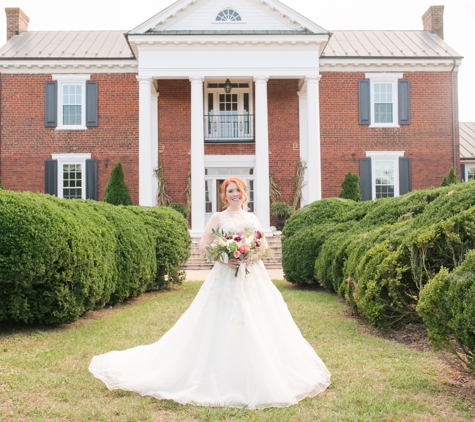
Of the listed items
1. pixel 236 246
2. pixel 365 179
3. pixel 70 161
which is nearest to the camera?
pixel 236 246

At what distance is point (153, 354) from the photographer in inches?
197

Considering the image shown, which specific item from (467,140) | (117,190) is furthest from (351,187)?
(467,140)

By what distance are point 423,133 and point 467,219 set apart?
17.3 m

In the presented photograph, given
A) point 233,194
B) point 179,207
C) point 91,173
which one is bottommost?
point 233,194

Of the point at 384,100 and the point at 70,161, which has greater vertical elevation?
the point at 384,100

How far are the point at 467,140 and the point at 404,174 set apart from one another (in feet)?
24.5

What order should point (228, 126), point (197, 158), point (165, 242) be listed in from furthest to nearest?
point (228, 126)
point (197, 158)
point (165, 242)

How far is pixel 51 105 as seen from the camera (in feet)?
70.5

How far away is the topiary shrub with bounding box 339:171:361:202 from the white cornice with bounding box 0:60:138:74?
9218 millimetres

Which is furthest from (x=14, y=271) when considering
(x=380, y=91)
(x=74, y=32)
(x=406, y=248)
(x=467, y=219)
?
(x=74, y=32)

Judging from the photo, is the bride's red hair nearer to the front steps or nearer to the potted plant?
the front steps

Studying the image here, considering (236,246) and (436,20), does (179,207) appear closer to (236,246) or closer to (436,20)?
(436,20)

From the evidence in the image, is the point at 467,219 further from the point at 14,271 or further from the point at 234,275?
the point at 14,271

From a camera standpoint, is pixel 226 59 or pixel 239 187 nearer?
pixel 239 187
